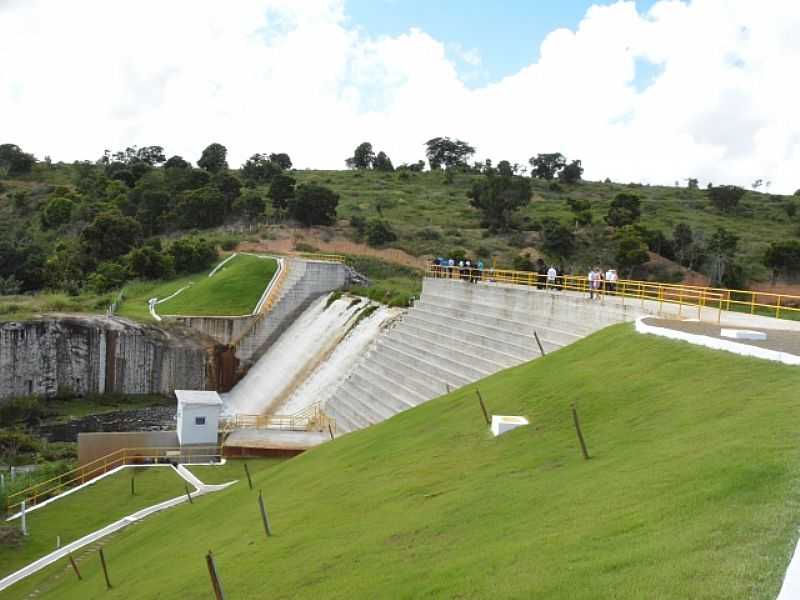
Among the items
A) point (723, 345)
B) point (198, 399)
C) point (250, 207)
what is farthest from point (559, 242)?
point (723, 345)

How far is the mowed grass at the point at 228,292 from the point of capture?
44781 mm

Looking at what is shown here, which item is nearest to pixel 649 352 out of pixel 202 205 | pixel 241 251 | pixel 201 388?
pixel 201 388

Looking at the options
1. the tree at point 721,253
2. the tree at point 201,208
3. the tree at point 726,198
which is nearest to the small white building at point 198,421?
the tree at point 721,253

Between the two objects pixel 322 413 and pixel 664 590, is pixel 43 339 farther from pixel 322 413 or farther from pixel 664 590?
pixel 664 590

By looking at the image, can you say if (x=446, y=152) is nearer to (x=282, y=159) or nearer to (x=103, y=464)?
(x=282, y=159)

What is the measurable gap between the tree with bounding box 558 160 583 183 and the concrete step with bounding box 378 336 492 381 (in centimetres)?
7963

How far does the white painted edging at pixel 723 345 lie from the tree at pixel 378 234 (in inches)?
1877

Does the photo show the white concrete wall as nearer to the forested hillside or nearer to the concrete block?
the concrete block

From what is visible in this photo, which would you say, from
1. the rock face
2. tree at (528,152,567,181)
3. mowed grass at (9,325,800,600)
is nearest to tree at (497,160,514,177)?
tree at (528,152,567,181)

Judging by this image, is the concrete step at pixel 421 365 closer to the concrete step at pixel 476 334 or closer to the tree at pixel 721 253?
the concrete step at pixel 476 334

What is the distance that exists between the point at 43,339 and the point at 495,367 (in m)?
26.2

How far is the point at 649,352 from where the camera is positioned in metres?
15.8

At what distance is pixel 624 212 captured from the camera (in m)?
73.0

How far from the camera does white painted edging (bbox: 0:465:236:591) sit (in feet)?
58.4
